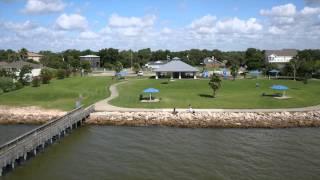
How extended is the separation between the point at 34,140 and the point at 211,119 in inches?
869

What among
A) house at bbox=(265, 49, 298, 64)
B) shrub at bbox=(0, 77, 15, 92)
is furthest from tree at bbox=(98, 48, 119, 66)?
shrub at bbox=(0, 77, 15, 92)

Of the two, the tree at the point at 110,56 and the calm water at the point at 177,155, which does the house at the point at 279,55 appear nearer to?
the tree at the point at 110,56

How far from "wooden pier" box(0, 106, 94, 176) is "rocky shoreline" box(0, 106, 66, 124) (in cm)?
595

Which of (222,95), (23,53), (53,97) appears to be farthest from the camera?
(23,53)

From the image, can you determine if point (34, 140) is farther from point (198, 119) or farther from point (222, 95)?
point (222, 95)

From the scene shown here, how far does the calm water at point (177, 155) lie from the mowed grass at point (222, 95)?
9.92 metres

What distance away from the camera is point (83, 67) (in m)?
116

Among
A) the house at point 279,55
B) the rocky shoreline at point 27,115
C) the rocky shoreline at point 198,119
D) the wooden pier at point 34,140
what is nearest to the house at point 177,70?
the rocky shoreline at point 27,115

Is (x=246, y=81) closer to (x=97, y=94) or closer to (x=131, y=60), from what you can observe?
(x=97, y=94)

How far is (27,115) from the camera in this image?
5159cm

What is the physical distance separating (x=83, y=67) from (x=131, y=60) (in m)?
45.8

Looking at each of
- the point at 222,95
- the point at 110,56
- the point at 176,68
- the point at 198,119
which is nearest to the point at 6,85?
the point at 176,68

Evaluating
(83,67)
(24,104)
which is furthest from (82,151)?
(83,67)

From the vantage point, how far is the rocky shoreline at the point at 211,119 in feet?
153
